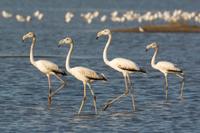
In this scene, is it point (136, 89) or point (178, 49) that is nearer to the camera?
point (136, 89)

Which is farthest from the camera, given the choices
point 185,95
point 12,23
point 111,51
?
point 12,23

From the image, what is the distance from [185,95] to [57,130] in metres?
6.26

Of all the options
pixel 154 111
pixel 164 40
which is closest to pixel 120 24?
pixel 164 40

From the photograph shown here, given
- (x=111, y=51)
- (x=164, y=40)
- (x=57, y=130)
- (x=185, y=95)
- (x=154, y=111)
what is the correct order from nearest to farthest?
(x=57, y=130), (x=154, y=111), (x=185, y=95), (x=111, y=51), (x=164, y=40)

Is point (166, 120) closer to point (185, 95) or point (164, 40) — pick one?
point (185, 95)

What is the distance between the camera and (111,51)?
116 feet

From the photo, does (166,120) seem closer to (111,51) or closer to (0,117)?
(0,117)

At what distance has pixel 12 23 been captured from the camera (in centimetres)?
5566

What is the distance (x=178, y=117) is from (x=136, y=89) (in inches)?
196

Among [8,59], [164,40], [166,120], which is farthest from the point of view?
[164,40]

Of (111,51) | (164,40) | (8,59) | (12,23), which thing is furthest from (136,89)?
(12,23)

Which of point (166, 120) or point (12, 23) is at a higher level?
point (12, 23)

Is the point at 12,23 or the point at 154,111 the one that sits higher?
the point at 12,23

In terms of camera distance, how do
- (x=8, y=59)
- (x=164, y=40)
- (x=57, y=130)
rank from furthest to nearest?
(x=164, y=40)
(x=8, y=59)
(x=57, y=130)
